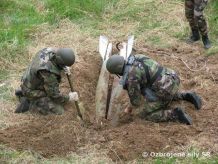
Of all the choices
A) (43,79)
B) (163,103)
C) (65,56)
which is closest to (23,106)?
(43,79)

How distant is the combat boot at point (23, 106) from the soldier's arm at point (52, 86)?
0.41 m

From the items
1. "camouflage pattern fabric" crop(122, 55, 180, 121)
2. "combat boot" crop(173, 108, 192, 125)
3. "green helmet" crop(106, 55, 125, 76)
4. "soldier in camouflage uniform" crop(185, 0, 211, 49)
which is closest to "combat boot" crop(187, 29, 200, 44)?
"soldier in camouflage uniform" crop(185, 0, 211, 49)

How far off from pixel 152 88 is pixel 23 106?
75.0 inches

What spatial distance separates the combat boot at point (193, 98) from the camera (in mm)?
7293

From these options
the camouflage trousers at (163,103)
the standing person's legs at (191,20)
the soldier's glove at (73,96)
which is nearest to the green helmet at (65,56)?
the soldier's glove at (73,96)

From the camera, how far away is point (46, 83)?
23.3 ft

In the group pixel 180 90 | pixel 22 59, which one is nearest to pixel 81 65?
pixel 22 59

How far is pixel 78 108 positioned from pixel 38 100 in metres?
0.63

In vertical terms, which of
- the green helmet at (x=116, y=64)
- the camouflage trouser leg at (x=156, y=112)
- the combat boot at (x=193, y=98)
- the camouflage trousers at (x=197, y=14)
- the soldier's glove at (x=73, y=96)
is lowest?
the camouflage trouser leg at (x=156, y=112)

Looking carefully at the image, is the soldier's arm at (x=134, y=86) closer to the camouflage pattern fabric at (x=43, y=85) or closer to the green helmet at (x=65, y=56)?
the green helmet at (x=65, y=56)

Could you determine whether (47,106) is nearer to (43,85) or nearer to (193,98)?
(43,85)

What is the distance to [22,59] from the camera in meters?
9.14

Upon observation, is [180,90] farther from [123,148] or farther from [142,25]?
[142,25]

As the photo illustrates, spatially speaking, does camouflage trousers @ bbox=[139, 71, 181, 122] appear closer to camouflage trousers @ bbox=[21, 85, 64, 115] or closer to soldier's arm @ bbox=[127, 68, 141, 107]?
soldier's arm @ bbox=[127, 68, 141, 107]
